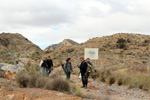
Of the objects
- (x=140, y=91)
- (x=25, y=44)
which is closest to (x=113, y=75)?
(x=140, y=91)

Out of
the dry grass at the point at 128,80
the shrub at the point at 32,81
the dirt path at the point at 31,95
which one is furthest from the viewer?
the dry grass at the point at 128,80

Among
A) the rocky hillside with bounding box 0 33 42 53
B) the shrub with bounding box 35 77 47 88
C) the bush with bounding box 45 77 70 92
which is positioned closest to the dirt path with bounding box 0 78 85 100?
the bush with bounding box 45 77 70 92

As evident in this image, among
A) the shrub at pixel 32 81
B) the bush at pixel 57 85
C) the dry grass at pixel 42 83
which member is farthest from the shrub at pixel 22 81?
the bush at pixel 57 85

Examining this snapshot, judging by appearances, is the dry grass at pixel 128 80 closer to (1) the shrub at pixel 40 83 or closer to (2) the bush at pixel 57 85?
(2) the bush at pixel 57 85

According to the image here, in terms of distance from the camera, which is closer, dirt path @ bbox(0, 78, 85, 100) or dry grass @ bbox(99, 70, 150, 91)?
dirt path @ bbox(0, 78, 85, 100)

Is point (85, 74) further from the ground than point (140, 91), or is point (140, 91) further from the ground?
point (85, 74)

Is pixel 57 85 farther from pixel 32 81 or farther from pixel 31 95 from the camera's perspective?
pixel 31 95

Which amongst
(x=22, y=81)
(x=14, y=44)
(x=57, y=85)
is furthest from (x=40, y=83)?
(x=14, y=44)

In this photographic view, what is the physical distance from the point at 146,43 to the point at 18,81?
41500 mm

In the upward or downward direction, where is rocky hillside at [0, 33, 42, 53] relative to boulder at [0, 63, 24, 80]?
upward

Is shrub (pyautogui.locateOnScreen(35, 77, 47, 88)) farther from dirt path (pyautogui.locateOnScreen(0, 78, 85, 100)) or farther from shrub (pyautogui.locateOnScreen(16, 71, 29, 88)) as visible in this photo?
dirt path (pyautogui.locateOnScreen(0, 78, 85, 100))

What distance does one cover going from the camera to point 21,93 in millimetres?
7105

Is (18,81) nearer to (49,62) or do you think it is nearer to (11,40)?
(49,62)

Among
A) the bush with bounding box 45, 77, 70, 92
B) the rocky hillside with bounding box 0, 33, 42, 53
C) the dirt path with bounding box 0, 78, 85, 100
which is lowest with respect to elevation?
the dirt path with bounding box 0, 78, 85, 100
